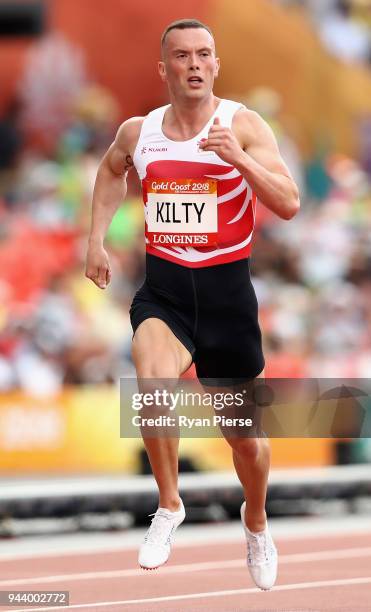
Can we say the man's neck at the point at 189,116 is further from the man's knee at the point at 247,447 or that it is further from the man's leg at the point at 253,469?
the man's knee at the point at 247,447

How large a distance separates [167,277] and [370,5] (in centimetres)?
1777

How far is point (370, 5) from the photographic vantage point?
82.7 ft

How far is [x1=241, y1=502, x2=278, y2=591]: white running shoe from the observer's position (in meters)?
8.67

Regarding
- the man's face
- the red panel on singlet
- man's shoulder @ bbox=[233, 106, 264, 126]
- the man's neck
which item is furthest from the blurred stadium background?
the man's face

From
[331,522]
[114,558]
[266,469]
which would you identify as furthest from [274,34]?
[266,469]

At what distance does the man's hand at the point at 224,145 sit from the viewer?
7648mm

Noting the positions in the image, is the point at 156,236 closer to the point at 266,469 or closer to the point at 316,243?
the point at 266,469

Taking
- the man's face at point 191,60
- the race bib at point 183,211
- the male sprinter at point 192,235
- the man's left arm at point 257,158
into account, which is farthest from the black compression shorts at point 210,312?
the man's face at point 191,60

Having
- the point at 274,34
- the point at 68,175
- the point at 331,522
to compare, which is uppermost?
the point at 274,34

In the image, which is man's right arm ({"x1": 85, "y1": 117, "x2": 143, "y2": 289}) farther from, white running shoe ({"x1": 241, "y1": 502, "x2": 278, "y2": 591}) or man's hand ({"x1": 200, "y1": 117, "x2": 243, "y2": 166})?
white running shoe ({"x1": 241, "y1": 502, "x2": 278, "y2": 591})

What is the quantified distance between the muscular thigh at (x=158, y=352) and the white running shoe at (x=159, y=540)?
0.75 m

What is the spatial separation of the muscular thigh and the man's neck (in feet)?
3.04

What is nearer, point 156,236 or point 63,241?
point 156,236

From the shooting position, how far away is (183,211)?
8.08 m
